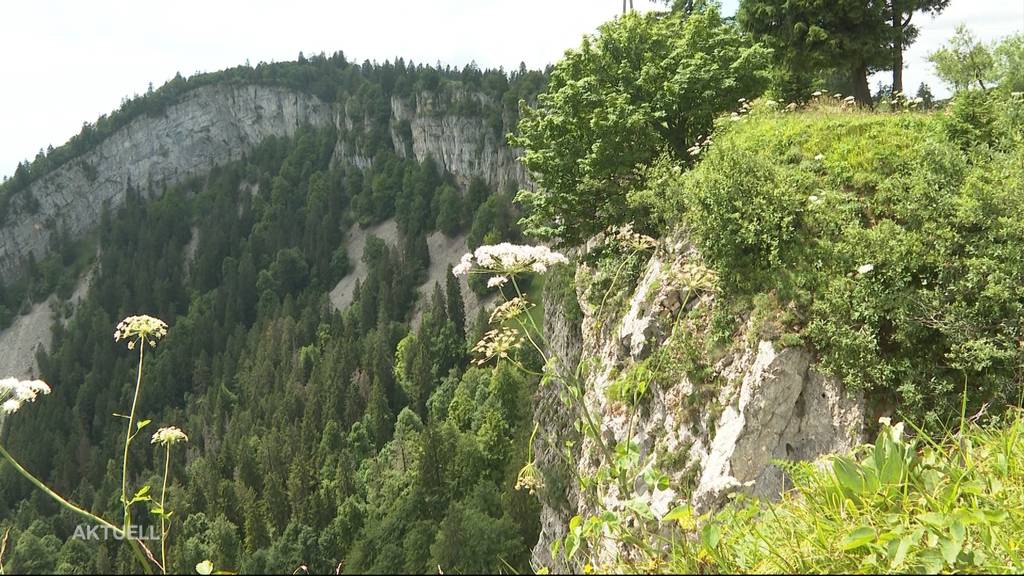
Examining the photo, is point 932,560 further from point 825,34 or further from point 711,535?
point 825,34

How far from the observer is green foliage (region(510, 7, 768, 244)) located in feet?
50.5

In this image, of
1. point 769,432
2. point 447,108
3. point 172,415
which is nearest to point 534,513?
point 769,432

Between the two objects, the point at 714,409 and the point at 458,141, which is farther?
the point at 458,141

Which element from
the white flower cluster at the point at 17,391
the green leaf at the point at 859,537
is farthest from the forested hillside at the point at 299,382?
the green leaf at the point at 859,537

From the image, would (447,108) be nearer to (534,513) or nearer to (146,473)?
(146,473)

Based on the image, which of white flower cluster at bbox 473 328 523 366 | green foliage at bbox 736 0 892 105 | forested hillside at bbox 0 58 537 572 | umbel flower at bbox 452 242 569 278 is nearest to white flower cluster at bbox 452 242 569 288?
umbel flower at bbox 452 242 569 278

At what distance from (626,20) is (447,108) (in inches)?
6216

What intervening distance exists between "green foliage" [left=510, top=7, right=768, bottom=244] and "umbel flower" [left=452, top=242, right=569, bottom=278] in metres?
9.57

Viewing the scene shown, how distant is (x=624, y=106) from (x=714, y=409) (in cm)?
808

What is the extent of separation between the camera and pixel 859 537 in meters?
3.25

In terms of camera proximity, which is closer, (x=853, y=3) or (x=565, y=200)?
(x=565, y=200)

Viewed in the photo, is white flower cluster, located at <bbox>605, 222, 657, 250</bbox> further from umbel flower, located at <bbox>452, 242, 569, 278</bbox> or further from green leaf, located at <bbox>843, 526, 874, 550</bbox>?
green leaf, located at <bbox>843, 526, 874, 550</bbox>

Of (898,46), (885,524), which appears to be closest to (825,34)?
(898,46)

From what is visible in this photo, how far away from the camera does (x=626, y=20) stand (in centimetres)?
1709
